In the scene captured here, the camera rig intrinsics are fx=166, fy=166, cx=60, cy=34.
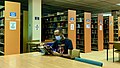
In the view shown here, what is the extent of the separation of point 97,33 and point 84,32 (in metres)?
1.13

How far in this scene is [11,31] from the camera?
19.9 feet

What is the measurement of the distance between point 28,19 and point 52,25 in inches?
65.1

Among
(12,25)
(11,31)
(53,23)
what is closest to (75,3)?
(53,23)

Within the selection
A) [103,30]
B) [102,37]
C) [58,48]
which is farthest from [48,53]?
[103,30]

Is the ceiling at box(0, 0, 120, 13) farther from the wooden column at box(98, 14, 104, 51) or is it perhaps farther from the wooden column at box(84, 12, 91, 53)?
the wooden column at box(84, 12, 91, 53)

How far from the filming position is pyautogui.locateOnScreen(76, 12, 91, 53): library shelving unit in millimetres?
8555

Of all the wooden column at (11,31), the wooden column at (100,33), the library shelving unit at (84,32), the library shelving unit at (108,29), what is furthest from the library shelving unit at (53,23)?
the library shelving unit at (108,29)

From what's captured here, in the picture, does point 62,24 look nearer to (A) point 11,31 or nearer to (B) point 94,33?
(B) point 94,33

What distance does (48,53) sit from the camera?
3.38 m

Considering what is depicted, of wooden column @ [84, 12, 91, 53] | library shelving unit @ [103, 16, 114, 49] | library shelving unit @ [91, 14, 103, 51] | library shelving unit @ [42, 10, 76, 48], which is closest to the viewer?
library shelving unit @ [42, 10, 76, 48]

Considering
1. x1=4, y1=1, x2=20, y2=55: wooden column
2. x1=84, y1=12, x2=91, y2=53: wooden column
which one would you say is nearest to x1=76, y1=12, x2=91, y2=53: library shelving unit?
x1=84, y1=12, x2=91, y2=53: wooden column

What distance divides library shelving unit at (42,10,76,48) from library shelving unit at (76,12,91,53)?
2.10 feet

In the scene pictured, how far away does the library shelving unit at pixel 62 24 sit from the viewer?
26.6 ft

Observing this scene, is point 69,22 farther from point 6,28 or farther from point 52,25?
point 6,28
